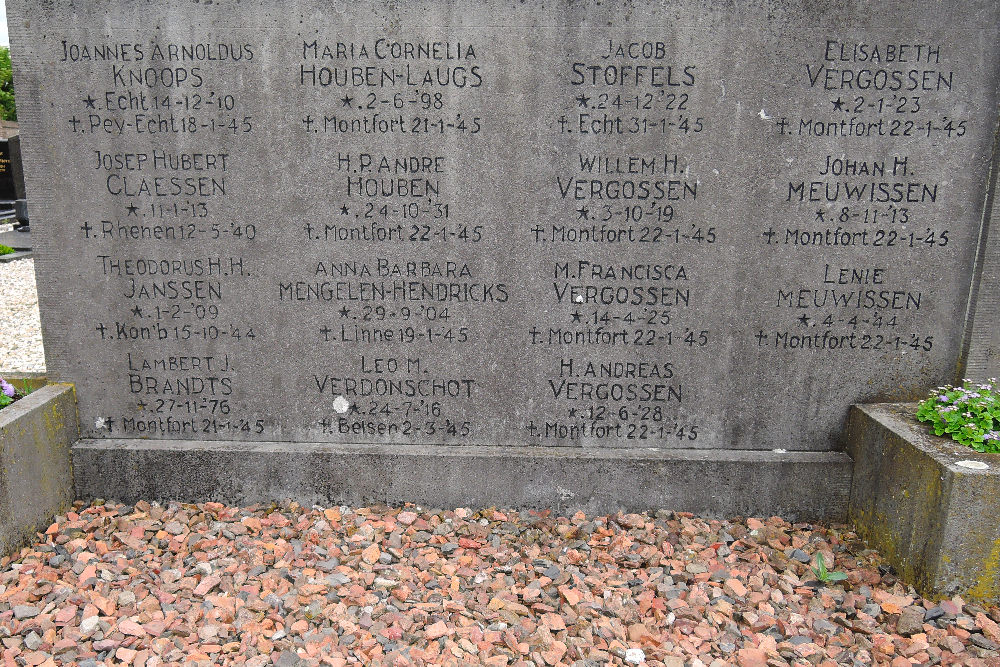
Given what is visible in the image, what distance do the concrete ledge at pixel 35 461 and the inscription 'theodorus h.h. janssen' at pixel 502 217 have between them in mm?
169

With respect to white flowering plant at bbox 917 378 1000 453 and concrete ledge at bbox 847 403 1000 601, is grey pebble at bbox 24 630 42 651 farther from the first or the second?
white flowering plant at bbox 917 378 1000 453

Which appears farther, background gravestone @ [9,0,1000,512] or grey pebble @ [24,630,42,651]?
background gravestone @ [9,0,1000,512]

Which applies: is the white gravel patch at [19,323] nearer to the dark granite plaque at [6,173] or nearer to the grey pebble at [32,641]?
the grey pebble at [32,641]

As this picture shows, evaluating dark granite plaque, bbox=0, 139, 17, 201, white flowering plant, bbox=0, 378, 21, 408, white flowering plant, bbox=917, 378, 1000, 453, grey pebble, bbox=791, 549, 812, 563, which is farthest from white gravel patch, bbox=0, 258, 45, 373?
dark granite plaque, bbox=0, 139, 17, 201

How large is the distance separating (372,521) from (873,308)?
292 centimetres

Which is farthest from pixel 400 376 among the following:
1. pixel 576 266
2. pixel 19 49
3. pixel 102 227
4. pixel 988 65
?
pixel 988 65

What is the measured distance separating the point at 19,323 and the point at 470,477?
262 inches

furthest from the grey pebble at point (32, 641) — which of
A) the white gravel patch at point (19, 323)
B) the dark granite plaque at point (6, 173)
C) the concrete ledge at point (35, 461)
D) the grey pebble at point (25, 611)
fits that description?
the dark granite plaque at point (6, 173)

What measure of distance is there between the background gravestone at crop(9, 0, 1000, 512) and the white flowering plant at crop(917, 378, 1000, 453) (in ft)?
1.01

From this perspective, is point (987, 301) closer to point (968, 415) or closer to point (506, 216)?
point (968, 415)

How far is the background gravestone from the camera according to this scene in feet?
10.6

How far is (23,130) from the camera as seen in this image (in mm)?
3234

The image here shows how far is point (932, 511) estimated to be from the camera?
2.82 meters

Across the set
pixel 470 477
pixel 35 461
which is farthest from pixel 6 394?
pixel 470 477
